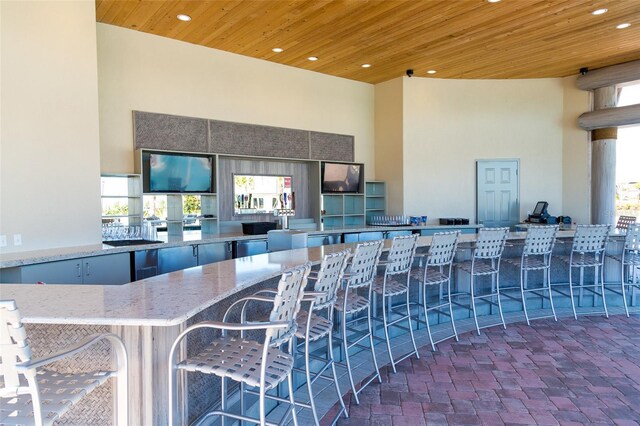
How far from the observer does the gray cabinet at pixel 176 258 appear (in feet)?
15.7

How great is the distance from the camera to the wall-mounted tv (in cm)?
554

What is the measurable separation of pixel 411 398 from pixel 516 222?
19.9 feet

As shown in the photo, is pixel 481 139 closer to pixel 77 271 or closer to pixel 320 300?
pixel 320 300

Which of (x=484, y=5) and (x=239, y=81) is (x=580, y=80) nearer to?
(x=484, y=5)

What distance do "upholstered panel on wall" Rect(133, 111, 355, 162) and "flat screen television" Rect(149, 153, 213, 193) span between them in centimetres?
18

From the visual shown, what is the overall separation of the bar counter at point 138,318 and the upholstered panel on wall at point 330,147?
17.7 ft

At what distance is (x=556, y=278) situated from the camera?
5.56m

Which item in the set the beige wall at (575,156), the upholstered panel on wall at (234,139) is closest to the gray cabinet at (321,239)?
the upholstered panel on wall at (234,139)

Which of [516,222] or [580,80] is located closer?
[580,80]

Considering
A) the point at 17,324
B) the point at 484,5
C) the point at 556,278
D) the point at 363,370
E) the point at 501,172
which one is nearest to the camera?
the point at 17,324

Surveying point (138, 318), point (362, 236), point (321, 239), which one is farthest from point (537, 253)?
point (138, 318)

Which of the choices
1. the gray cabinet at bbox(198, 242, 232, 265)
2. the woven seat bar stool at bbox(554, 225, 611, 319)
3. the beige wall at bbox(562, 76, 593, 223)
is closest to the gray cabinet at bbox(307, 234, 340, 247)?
the gray cabinet at bbox(198, 242, 232, 265)

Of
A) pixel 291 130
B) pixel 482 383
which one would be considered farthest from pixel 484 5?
pixel 482 383

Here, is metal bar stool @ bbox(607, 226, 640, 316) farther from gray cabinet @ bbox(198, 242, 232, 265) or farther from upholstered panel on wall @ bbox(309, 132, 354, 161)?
gray cabinet @ bbox(198, 242, 232, 265)
